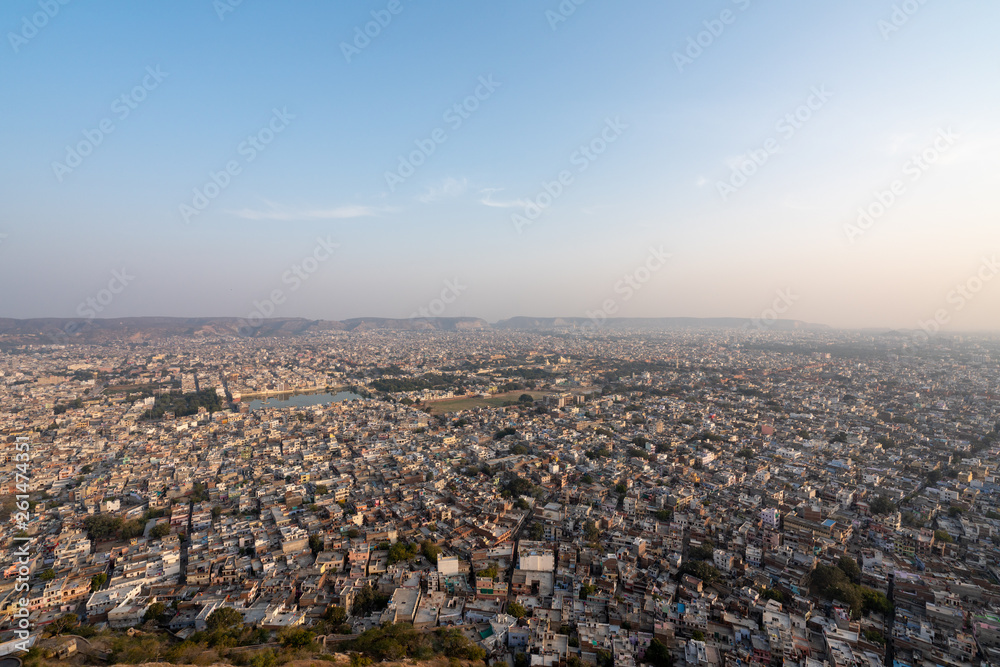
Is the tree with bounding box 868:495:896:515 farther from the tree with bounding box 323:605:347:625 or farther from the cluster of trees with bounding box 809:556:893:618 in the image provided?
the tree with bounding box 323:605:347:625

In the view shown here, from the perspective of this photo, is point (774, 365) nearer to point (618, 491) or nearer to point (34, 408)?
point (618, 491)

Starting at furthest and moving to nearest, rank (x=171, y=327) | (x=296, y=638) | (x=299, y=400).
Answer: (x=171, y=327) < (x=299, y=400) < (x=296, y=638)

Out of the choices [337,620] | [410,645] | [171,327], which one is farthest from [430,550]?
[171,327]

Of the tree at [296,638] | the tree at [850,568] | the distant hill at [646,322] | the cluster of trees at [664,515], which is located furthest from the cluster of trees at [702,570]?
the distant hill at [646,322]

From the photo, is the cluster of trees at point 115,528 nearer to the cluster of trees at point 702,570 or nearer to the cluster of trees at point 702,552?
the cluster of trees at point 702,570

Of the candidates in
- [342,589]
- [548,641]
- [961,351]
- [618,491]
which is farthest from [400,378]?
[961,351]

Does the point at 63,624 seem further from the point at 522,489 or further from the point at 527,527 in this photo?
the point at 522,489
